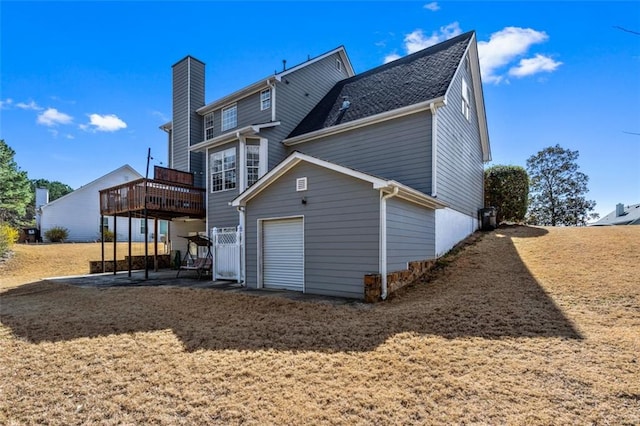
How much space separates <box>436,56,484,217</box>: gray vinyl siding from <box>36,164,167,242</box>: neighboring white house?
25734mm

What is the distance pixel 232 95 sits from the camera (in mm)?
15133

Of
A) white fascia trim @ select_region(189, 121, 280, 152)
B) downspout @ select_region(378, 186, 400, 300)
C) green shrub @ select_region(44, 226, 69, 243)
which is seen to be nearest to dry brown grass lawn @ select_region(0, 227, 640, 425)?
downspout @ select_region(378, 186, 400, 300)

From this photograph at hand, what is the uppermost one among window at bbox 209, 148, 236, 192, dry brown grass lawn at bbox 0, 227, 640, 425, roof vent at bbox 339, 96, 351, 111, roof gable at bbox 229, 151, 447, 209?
roof vent at bbox 339, 96, 351, 111

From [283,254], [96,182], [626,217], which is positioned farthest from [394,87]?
[626,217]

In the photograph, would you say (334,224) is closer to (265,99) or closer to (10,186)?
(265,99)

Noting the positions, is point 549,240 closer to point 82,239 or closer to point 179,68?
point 179,68

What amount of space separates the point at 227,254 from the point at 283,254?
10.3 ft

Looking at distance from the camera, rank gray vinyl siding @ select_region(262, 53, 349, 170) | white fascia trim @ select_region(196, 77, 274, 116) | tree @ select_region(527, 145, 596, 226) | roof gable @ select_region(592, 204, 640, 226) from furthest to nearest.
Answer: tree @ select_region(527, 145, 596, 226) → roof gable @ select_region(592, 204, 640, 226) → white fascia trim @ select_region(196, 77, 274, 116) → gray vinyl siding @ select_region(262, 53, 349, 170)

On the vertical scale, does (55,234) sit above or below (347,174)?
below

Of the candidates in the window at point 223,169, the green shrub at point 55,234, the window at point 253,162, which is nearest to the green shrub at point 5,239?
the green shrub at point 55,234

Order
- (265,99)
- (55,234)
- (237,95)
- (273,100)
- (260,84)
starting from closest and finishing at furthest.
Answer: (273,100)
(260,84)
(265,99)
(237,95)
(55,234)

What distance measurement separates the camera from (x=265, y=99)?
14359 millimetres

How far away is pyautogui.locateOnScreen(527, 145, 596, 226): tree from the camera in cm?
2647

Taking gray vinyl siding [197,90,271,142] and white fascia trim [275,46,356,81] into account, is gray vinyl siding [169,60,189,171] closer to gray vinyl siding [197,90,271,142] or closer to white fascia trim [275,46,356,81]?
gray vinyl siding [197,90,271,142]
